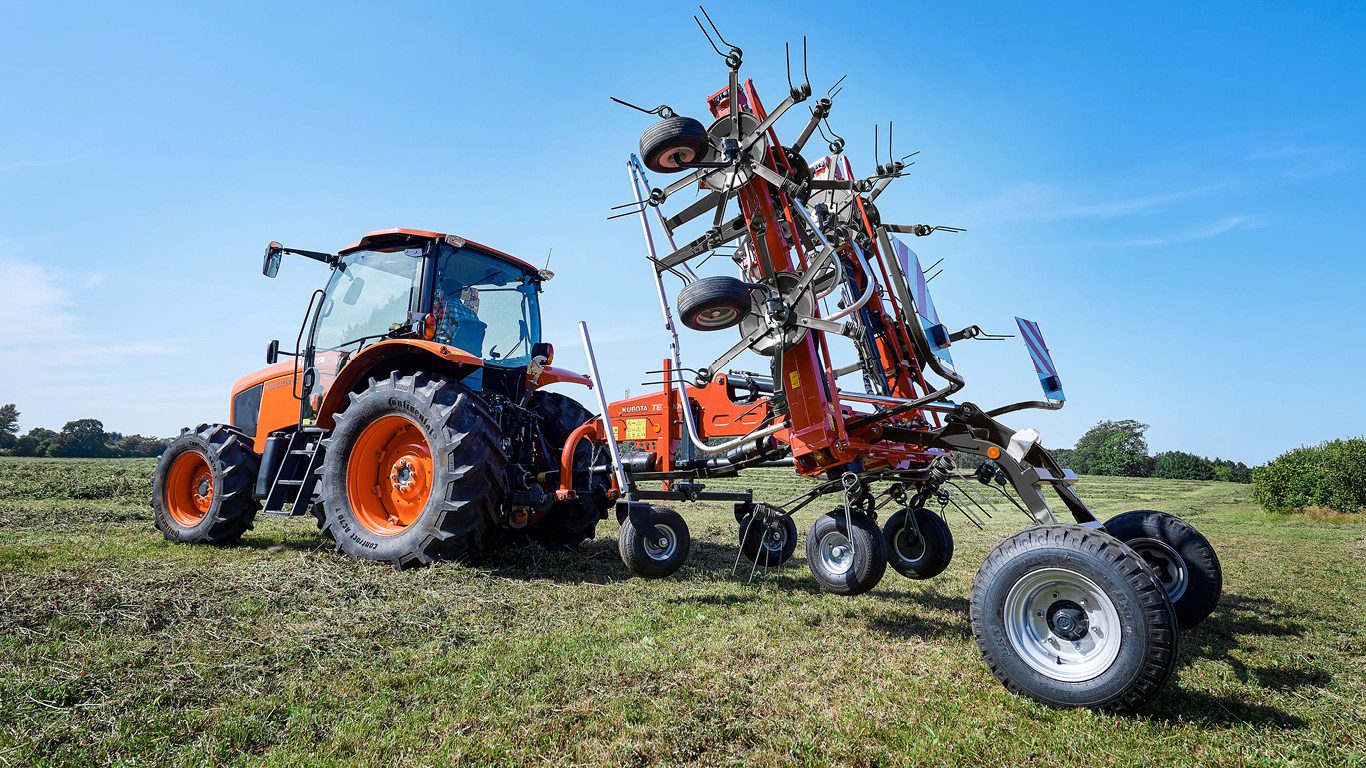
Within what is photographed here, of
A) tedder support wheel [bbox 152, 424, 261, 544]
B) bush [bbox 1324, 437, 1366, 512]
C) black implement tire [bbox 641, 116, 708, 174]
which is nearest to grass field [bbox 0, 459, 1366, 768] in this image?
tedder support wheel [bbox 152, 424, 261, 544]

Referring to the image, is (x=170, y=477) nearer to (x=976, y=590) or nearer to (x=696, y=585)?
(x=696, y=585)

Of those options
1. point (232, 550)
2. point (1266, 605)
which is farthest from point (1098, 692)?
point (232, 550)

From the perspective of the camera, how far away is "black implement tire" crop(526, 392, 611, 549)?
251 inches

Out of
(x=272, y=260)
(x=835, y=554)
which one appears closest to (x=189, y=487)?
(x=272, y=260)

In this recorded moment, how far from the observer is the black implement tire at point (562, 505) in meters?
6.37

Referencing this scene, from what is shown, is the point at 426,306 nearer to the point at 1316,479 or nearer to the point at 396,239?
the point at 396,239

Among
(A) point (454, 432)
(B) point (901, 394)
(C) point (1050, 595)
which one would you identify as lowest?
(C) point (1050, 595)

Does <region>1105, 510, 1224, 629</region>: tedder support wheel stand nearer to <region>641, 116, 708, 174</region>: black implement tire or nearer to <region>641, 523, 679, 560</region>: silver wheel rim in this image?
<region>641, 523, 679, 560</region>: silver wheel rim

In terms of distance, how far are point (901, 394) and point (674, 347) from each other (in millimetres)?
1692

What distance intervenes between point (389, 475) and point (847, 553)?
3.49 meters

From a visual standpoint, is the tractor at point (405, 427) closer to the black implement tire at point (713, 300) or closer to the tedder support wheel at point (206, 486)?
the tedder support wheel at point (206, 486)

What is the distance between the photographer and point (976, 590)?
302 centimetres

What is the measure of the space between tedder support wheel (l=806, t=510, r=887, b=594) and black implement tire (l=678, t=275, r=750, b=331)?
4.86 ft

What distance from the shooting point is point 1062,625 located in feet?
9.35
